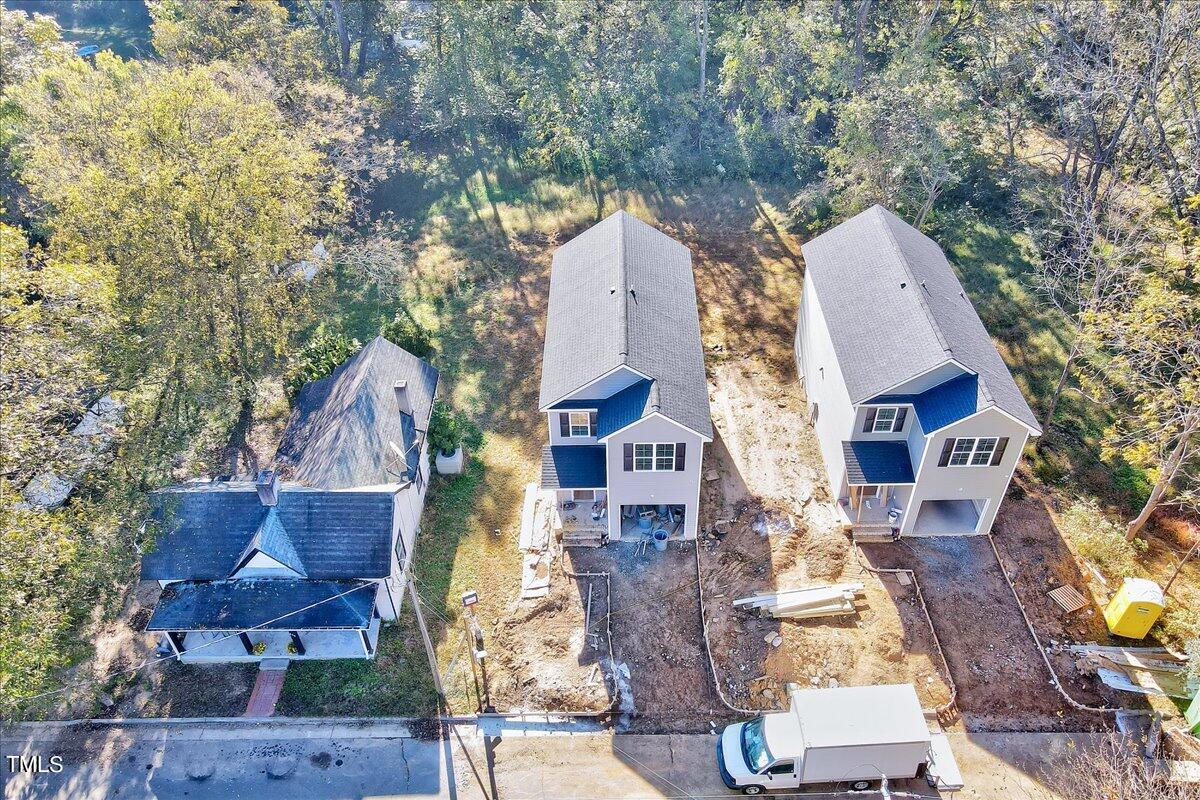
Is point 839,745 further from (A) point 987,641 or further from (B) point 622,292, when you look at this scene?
(B) point 622,292

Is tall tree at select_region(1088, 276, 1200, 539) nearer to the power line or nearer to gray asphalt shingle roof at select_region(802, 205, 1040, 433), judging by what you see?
gray asphalt shingle roof at select_region(802, 205, 1040, 433)

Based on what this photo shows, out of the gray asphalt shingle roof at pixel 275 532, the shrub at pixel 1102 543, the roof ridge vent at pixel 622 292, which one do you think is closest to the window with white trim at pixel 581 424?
the roof ridge vent at pixel 622 292

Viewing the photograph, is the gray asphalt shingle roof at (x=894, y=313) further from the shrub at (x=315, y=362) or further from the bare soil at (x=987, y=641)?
the shrub at (x=315, y=362)

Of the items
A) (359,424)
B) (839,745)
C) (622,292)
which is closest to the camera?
(839,745)

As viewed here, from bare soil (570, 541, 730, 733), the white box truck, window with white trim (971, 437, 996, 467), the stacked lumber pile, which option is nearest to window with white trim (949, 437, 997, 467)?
window with white trim (971, 437, 996, 467)

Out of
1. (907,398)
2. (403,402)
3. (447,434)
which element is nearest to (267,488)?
(403,402)
